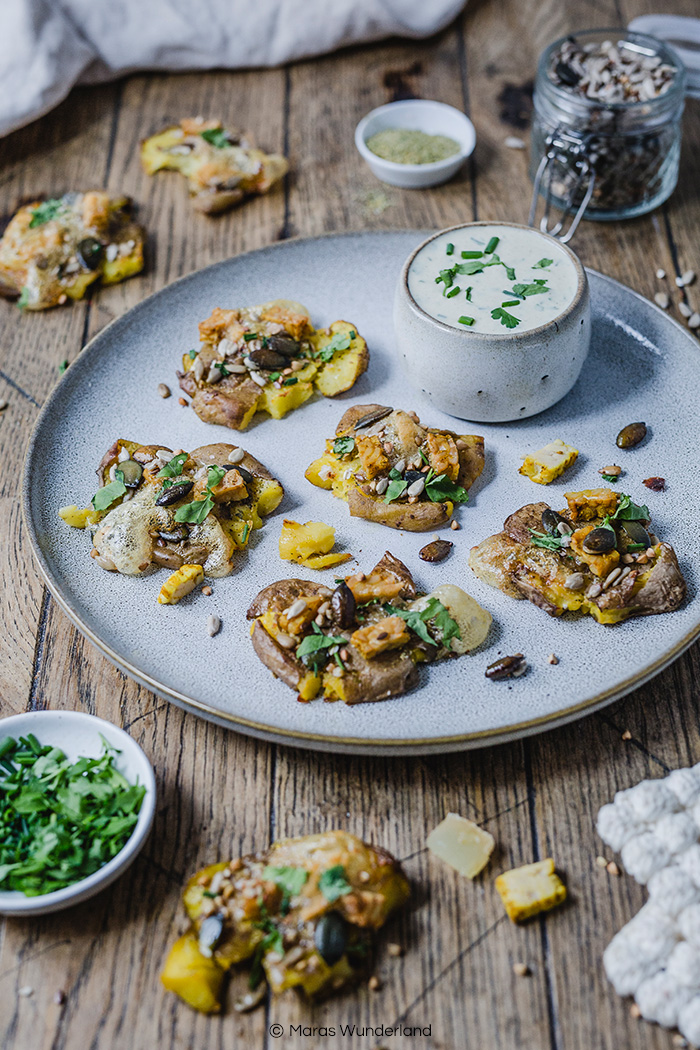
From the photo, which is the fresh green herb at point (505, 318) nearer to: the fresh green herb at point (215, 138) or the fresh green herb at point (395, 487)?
the fresh green herb at point (395, 487)

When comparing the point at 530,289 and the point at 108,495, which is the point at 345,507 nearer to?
the point at 108,495

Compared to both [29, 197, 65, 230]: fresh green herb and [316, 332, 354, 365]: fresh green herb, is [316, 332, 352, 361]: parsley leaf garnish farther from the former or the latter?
[29, 197, 65, 230]: fresh green herb

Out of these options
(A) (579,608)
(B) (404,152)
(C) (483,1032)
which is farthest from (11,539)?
(B) (404,152)

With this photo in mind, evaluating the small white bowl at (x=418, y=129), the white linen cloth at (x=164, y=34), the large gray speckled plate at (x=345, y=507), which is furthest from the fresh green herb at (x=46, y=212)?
the small white bowl at (x=418, y=129)

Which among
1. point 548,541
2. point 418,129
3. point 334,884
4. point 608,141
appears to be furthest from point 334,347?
point 334,884

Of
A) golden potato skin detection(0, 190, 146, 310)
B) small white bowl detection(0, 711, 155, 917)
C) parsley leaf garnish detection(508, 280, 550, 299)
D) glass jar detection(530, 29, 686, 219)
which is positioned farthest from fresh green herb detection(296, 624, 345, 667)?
glass jar detection(530, 29, 686, 219)

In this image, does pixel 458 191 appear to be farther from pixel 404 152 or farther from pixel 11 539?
pixel 11 539
